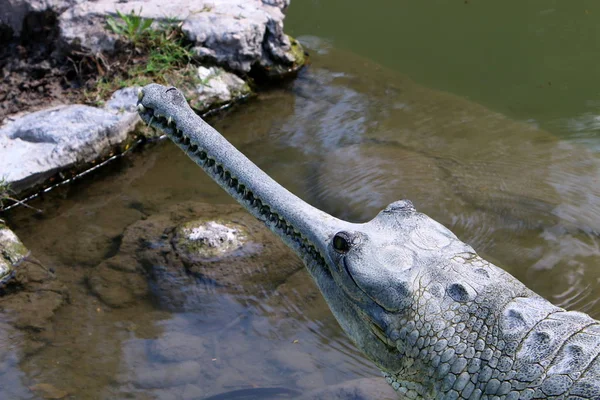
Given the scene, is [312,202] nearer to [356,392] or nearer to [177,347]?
[177,347]

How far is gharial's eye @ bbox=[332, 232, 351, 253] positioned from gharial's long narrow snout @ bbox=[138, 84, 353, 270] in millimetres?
78

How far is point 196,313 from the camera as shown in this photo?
4367mm

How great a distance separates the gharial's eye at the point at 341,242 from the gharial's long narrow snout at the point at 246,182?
0.26 ft

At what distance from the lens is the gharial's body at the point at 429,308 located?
8.70 ft

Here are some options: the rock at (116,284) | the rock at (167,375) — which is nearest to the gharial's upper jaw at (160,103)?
the rock at (116,284)

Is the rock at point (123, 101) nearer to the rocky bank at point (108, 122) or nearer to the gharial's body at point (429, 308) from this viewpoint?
the rocky bank at point (108, 122)

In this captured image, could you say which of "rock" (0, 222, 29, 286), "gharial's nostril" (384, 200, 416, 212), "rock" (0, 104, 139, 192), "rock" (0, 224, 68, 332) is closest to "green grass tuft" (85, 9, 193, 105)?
"rock" (0, 104, 139, 192)

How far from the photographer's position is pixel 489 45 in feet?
28.1

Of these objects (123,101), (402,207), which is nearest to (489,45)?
(123,101)

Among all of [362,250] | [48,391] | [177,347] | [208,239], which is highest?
[362,250]

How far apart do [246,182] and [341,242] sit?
0.62 meters

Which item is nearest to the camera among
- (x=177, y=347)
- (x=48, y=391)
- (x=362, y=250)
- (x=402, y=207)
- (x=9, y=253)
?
(x=362, y=250)

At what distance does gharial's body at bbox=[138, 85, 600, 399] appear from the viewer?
8.70 ft

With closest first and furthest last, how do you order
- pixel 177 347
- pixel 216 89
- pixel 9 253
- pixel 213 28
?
1. pixel 177 347
2. pixel 9 253
3. pixel 216 89
4. pixel 213 28
